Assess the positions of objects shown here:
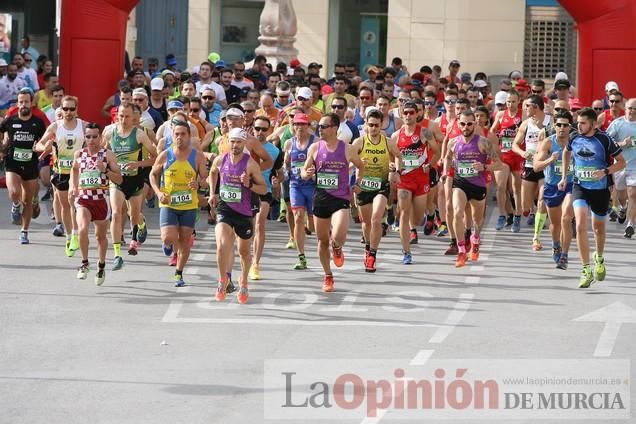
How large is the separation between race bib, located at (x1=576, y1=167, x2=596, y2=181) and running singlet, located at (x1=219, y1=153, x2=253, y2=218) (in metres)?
3.30

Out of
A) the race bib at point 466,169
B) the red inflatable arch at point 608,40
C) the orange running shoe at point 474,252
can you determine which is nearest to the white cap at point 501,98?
the red inflatable arch at point 608,40

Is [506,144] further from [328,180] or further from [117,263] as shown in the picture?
[117,263]

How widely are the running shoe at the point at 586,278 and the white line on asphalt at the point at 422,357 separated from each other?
12.2ft

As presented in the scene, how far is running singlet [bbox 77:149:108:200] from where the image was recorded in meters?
15.0

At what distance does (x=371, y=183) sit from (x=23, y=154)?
4.13 meters

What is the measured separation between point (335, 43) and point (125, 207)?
21.5 m

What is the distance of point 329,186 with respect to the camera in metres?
14.9

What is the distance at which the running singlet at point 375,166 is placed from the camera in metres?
16.1

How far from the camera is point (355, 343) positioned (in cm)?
1223

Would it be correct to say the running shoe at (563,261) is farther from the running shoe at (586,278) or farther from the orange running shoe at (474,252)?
the running shoe at (586,278)

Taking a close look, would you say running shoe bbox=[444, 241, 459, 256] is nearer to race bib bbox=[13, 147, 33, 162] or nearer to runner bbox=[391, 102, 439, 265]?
runner bbox=[391, 102, 439, 265]

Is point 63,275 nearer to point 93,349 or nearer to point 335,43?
point 93,349

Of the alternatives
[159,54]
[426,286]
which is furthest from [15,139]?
[159,54]

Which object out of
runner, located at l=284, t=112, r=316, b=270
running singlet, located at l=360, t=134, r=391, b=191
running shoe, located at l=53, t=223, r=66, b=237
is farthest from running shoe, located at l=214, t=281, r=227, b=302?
running shoe, located at l=53, t=223, r=66, b=237
